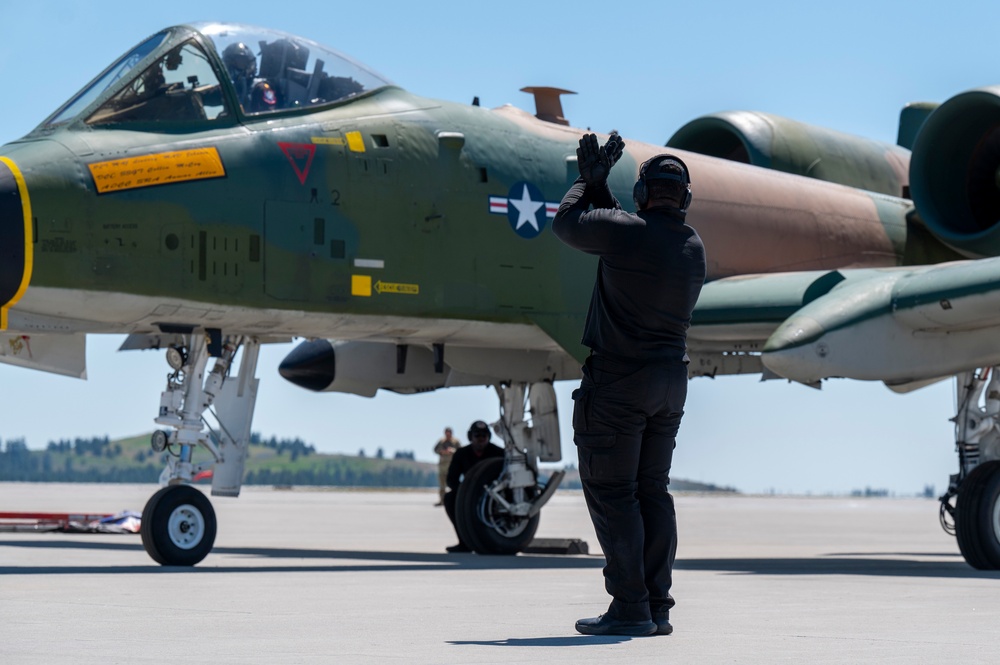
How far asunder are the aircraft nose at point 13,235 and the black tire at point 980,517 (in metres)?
7.25

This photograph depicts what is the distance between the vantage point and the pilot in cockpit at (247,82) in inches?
435

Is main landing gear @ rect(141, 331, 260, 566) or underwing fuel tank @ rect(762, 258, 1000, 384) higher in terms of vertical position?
underwing fuel tank @ rect(762, 258, 1000, 384)

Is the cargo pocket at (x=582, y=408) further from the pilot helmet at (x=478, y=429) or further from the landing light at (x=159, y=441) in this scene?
the pilot helmet at (x=478, y=429)

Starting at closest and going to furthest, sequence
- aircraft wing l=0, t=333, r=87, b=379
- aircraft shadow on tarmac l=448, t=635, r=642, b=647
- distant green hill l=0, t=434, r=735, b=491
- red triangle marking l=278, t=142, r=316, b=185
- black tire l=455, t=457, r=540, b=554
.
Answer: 1. aircraft shadow on tarmac l=448, t=635, r=642, b=647
2. red triangle marking l=278, t=142, r=316, b=185
3. aircraft wing l=0, t=333, r=87, b=379
4. black tire l=455, t=457, r=540, b=554
5. distant green hill l=0, t=434, r=735, b=491

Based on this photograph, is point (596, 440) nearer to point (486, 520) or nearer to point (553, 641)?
point (553, 641)

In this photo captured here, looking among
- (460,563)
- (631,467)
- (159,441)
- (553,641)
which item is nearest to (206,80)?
(159,441)

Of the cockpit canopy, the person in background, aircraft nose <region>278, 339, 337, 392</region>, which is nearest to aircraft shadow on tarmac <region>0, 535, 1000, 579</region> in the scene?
aircraft nose <region>278, 339, 337, 392</region>

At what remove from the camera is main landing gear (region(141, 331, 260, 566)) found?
10.6m

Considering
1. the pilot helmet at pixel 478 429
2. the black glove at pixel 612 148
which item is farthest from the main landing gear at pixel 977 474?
the black glove at pixel 612 148

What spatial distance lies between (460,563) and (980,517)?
4135 millimetres

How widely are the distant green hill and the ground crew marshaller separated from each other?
8490 centimetres

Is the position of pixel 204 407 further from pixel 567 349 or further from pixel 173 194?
pixel 567 349

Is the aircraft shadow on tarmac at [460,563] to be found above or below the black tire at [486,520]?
below

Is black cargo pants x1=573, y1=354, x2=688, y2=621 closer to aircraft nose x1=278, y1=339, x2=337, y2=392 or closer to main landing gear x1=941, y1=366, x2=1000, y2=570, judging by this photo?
main landing gear x1=941, y1=366, x2=1000, y2=570
